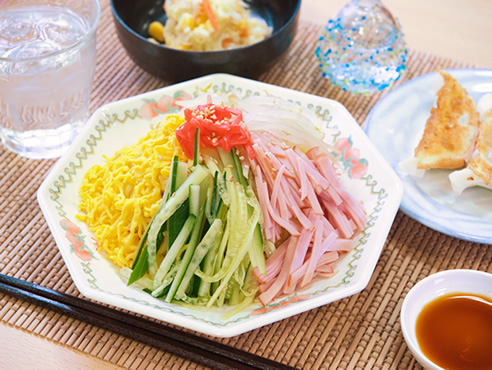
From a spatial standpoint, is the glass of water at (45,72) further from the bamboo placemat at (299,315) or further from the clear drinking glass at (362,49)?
the clear drinking glass at (362,49)

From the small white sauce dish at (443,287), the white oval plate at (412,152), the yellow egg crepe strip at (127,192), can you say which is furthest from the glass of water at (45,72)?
the small white sauce dish at (443,287)

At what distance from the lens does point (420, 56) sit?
8.86 feet

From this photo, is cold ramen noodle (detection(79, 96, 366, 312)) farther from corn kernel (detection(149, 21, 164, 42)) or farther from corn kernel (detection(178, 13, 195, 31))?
corn kernel (detection(149, 21, 164, 42))

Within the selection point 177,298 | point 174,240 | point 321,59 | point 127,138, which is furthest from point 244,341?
point 321,59

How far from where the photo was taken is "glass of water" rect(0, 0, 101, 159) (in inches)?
77.5

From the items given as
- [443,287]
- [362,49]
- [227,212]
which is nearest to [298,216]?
[227,212]

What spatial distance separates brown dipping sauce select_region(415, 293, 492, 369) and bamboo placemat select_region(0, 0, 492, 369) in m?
0.11

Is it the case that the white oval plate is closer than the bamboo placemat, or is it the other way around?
the bamboo placemat

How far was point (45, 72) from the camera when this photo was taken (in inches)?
77.2

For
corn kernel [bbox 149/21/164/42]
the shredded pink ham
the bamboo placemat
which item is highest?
corn kernel [bbox 149/21/164/42]

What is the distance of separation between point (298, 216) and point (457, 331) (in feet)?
1.80

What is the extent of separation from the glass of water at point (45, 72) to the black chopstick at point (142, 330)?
0.62m

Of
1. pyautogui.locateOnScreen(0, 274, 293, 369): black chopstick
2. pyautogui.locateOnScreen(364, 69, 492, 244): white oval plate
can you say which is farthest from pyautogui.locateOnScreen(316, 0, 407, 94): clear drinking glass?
pyautogui.locateOnScreen(0, 274, 293, 369): black chopstick

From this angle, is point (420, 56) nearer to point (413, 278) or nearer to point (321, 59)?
point (321, 59)
